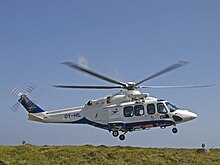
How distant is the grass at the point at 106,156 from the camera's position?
28672 mm

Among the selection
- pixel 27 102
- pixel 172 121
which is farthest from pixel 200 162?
pixel 27 102

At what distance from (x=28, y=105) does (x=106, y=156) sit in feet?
46.2

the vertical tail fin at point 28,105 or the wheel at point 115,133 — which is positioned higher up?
the vertical tail fin at point 28,105

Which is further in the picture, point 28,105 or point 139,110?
point 28,105

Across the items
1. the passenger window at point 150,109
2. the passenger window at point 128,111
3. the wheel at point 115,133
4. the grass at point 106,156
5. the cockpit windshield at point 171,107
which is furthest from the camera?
the wheel at point 115,133

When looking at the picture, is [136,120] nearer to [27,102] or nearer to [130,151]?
[130,151]

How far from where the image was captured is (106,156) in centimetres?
2944

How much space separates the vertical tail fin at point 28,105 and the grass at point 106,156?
773 centimetres

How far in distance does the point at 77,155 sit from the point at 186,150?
31.2 ft

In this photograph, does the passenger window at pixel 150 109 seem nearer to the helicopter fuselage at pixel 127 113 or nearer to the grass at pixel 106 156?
the helicopter fuselage at pixel 127 113

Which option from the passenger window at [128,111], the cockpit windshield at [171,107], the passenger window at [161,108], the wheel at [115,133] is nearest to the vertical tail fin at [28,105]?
the wheel at [115,133]

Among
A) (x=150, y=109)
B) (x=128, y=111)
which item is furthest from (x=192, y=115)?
(x=128, y=111)

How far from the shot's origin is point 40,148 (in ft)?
107

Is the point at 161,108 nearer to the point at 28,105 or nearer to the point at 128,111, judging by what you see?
the point at 128,111
